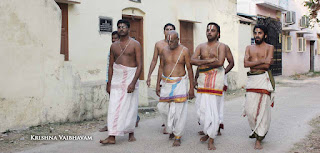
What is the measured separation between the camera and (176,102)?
209 inches

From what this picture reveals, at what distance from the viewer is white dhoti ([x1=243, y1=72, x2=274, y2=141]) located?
516 centimetres

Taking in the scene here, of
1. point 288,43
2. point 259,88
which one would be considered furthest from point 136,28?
point 288,43

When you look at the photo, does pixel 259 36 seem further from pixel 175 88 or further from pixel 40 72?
pixel 40 72

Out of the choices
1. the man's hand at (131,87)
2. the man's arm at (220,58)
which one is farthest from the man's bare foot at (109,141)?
the man's arm at (220,58)

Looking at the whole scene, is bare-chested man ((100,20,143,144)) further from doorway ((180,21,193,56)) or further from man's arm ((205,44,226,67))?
doorway ((180,21,193,56))

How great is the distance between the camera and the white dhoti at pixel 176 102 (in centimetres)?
530

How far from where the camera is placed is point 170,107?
5.37 metres

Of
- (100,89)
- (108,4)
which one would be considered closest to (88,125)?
(100,89)

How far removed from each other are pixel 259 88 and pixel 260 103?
0.74ft

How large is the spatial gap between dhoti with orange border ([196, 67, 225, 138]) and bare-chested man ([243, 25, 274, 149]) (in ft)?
1.52

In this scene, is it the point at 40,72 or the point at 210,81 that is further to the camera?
the point at 40,72

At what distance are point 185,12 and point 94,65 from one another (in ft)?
16.1

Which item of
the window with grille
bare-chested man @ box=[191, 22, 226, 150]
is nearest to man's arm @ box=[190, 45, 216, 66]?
bare-chested man @ box=[191, 22, 226, 150]

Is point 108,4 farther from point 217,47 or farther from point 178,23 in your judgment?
point 217,47
